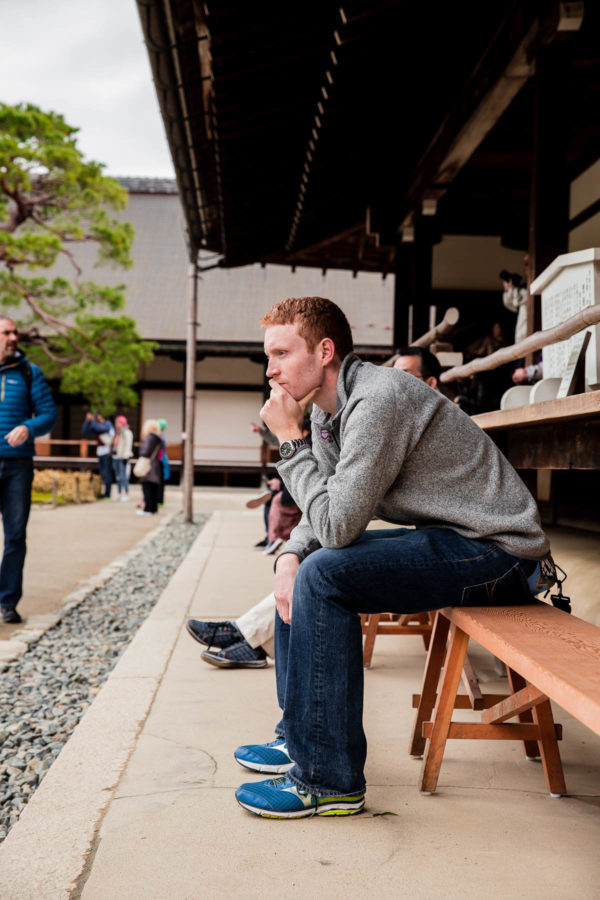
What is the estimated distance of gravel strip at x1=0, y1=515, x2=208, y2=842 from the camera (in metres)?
2.47

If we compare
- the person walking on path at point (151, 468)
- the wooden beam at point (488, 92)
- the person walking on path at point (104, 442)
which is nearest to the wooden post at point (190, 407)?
the person walking on path at point (151, 468)

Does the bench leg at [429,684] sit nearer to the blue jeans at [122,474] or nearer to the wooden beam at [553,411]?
the wooden beam at [553,411]

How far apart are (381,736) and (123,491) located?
13436 mm

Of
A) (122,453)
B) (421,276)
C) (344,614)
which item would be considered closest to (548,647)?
(344,614)

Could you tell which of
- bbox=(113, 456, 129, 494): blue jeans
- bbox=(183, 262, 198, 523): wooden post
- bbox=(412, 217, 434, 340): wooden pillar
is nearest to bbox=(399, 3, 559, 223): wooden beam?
bbox=(412, 217, 434, 340): wooden pillar

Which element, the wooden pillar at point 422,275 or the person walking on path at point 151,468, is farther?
the person walking on path at point 151,468

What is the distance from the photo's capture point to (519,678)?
224cm

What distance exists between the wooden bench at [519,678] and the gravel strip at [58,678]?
117 cm

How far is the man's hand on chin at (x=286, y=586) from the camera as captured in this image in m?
1.96

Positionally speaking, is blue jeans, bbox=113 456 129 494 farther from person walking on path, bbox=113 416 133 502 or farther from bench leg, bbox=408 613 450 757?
bench leg, bbox=408 613 450 757

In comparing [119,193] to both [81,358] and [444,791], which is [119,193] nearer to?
[81,358]

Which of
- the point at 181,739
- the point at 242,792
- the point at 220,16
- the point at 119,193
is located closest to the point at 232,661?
the point at 181,739

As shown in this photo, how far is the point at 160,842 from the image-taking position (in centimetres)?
171

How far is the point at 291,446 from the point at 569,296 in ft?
6.05
